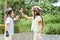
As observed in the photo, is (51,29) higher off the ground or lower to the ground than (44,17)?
lower

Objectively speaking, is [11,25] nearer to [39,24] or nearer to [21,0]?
[39,24]

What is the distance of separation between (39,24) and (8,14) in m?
1.78

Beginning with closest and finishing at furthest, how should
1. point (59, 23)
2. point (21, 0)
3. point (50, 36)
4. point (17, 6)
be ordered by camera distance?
point (50, 36)
point (59, 23)
point (21, 0)
point (17, 6)

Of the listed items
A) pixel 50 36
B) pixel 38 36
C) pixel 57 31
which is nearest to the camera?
pixel 38 36

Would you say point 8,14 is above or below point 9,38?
above

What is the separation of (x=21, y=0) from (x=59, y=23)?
702 centimetres

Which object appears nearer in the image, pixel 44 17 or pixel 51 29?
pixel 51 29

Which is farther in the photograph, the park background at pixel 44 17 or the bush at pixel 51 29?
the park background at pixel 44 17

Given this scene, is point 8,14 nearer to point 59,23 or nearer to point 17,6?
point 59,23

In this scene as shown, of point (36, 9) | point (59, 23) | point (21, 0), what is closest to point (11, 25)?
point (36, 9)

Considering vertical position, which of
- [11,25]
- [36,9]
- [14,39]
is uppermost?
[36,9]

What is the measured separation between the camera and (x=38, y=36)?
25.6ft

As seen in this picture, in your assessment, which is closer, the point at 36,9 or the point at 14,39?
the point at 36,9

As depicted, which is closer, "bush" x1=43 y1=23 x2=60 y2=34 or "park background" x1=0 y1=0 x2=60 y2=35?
"bush" x1=43 y1=23 x2=60 y2=34
